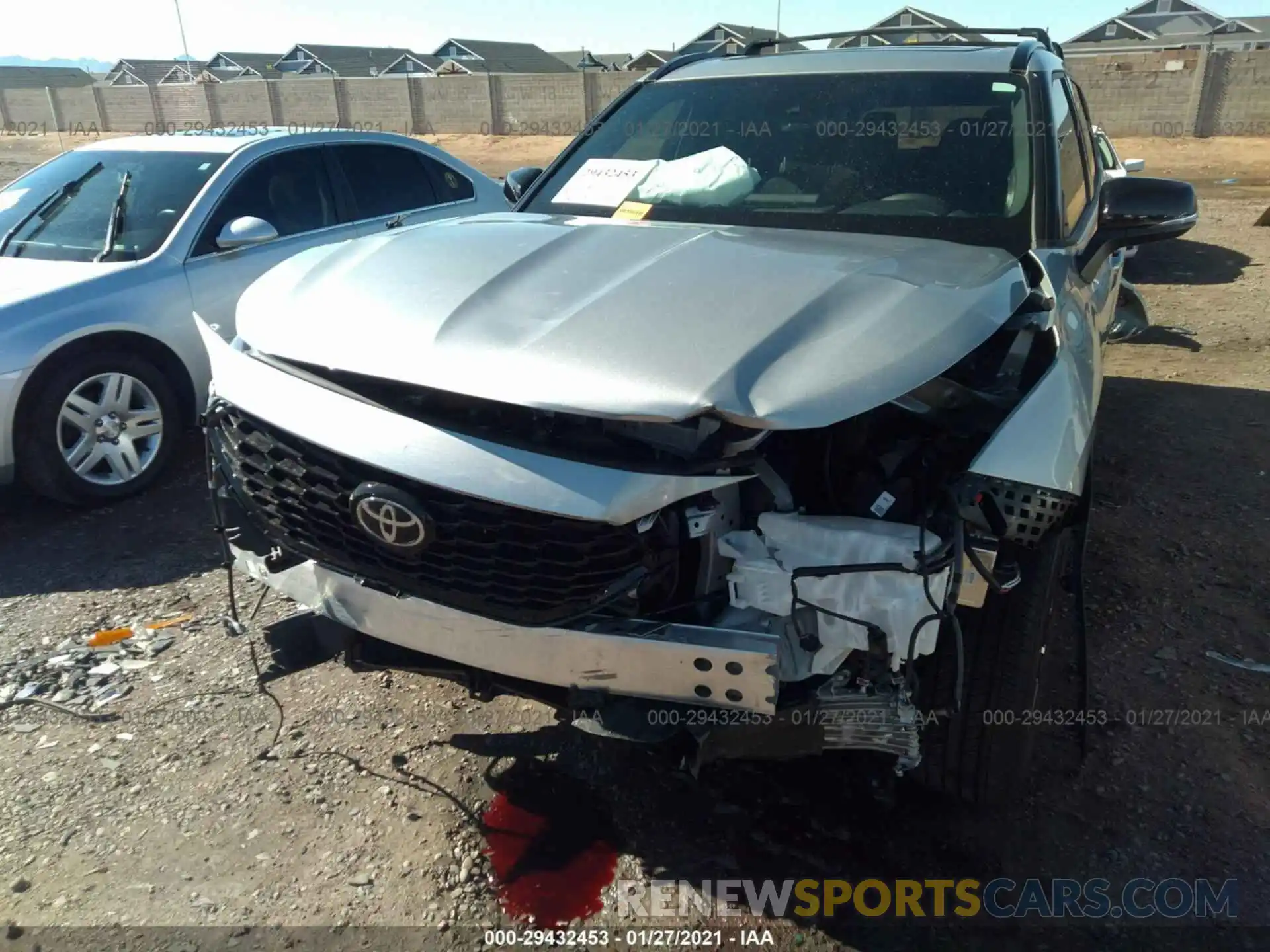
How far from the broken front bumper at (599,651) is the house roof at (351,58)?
2134 inches

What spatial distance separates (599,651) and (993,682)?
94 cm

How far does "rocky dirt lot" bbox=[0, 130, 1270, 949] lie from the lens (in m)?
2.32

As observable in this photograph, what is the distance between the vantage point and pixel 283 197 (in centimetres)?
529

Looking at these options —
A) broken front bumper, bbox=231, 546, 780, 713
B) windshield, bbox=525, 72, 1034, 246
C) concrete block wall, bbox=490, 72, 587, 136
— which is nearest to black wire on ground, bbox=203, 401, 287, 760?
broken front bumper, bbox=231, 546, 780, 713

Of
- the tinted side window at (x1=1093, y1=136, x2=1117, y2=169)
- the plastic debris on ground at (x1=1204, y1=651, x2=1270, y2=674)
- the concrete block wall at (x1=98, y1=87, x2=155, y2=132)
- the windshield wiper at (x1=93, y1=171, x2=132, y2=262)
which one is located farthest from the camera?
the concrete block wall at (x1=98, y1=87, x2=155, y2=132)

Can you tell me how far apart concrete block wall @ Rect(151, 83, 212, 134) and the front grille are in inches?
1780

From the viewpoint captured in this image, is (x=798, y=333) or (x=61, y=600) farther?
(x=61, y=600)

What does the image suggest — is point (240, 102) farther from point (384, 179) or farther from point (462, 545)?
point (462, 545)

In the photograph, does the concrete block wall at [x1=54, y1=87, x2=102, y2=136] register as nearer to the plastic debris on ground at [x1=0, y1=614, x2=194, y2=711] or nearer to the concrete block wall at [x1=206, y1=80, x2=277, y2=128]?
the concrete block wall at [x1=206, y1=80, x2=277, y2=128]

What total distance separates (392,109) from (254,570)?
3851cm

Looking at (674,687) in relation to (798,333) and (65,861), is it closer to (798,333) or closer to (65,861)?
(798,333)

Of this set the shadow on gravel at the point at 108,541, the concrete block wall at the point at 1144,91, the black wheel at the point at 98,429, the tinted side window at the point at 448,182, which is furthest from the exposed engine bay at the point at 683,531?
the concrete block wall at the point at 1144,91

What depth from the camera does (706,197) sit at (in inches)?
128

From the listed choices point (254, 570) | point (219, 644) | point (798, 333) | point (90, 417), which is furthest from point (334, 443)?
point (90, 417)
